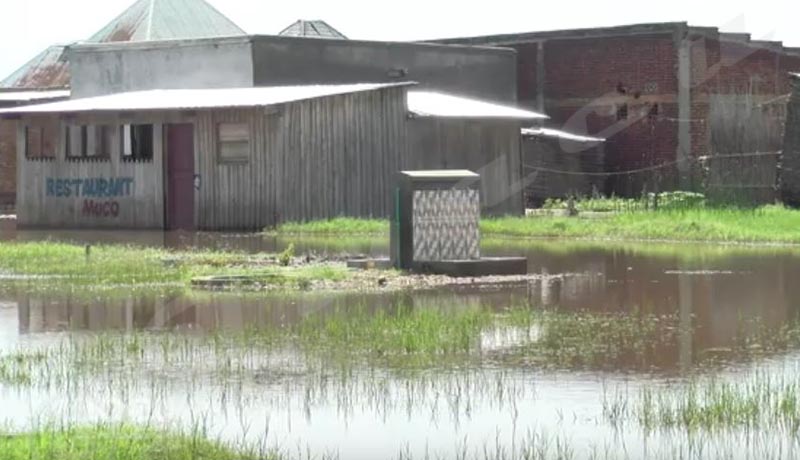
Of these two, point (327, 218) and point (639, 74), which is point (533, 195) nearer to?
point (639, 74)

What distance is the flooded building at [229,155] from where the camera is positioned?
36281mm

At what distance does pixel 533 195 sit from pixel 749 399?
3554cm

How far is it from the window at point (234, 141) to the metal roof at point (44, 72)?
2275 cm

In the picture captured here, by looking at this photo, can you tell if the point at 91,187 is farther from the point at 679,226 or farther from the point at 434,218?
the point at 434,218

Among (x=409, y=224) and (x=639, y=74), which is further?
(x=639, y=74)

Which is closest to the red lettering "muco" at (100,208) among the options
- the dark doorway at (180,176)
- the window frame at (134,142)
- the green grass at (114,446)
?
the window frame at (134,142)

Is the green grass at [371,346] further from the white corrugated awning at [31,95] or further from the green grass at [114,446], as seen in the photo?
the white corrugated awning at [31,95]

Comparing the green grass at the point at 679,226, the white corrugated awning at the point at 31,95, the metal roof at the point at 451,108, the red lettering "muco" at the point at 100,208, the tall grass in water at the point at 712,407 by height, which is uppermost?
the white corrugated awning at the point at 31,95

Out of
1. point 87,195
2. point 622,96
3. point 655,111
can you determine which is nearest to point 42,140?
point 87,195

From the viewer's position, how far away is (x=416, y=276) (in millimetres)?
22438

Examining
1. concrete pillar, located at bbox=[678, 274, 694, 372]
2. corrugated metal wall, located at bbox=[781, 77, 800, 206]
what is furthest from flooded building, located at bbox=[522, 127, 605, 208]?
concrete pillar, located at bbox=[678, 274, 694, 372]

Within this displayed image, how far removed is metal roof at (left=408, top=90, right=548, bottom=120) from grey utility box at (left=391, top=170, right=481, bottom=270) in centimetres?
1610

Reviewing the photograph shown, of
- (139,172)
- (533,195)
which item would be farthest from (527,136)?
(139,172)

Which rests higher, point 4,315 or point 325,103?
point 325,103
